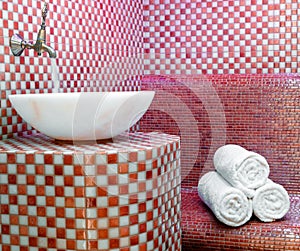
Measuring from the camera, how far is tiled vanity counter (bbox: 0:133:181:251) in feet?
5.59

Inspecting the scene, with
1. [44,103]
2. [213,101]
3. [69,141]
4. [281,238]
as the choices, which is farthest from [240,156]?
[44,103]

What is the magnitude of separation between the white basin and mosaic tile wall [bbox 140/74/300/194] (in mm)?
1171

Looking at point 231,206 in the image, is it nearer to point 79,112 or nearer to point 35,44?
point 79,112

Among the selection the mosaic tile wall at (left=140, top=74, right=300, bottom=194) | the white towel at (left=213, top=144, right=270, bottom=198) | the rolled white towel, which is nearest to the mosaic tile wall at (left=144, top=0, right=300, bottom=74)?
the mosaic tile wall at (left=140, top=74, right=300, bottom=194)

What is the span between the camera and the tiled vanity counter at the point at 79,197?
1.71 metres

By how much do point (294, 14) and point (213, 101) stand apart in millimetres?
687

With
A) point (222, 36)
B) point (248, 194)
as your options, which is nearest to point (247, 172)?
point (248, 194)

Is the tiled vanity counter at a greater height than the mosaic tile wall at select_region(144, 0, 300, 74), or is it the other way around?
the mosaic tile wall at select_region(144, 0, 300, 74)

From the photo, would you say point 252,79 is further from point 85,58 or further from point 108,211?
point 108,211

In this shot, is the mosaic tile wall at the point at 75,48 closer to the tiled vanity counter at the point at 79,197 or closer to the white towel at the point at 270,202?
the tiled vanity counter at the point at 79,197

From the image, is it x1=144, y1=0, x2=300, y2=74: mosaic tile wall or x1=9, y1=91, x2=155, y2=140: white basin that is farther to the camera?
x1=144, y1=0, x2=300, y2=74: mosaic tile wall

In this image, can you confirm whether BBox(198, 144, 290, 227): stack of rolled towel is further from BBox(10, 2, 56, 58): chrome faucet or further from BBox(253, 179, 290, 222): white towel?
BBox(10, 2, 56, 58): chrome faucet

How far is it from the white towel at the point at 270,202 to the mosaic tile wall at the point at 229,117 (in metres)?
0.50

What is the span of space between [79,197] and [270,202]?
110cm
